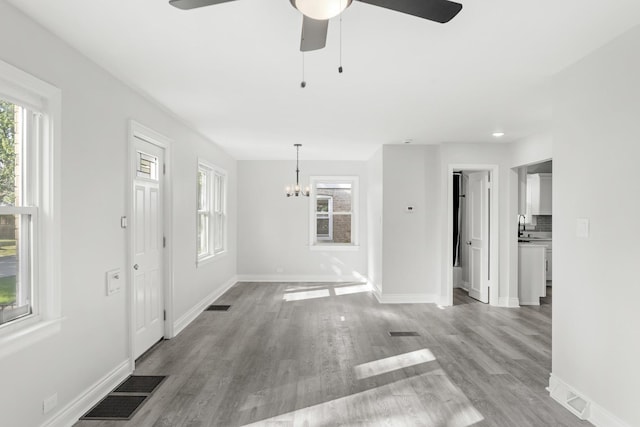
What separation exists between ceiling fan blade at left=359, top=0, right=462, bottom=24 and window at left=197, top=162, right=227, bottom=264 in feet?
15.2

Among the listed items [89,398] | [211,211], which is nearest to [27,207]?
[89,398]

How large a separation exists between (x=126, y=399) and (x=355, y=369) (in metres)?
1.94

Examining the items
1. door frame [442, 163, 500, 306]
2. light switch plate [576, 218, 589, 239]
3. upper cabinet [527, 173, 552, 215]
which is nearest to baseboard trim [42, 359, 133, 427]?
light switch plate [576, 218, 589, 239]

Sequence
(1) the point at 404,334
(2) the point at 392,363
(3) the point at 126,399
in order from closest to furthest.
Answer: (3) the point at 126,399
(2) the point at 392,363
(1) the point at 404,334

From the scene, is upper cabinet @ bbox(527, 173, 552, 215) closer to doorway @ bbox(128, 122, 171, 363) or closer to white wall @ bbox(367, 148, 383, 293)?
white wall @ bbox(367, 148, 383, 293)

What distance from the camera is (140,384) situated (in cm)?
324

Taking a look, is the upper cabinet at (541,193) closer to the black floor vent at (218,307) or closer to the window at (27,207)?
the black floor vent at (218,307)

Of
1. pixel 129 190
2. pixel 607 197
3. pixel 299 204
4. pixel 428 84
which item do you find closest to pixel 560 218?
pixel 607 197

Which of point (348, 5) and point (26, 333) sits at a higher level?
point (348, 5)

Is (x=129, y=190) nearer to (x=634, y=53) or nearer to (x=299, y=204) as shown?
(x=634, y=53)

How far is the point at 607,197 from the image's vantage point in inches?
102

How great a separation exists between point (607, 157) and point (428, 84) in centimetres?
147

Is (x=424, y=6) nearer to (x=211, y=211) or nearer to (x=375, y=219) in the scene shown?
(x=211, y=211)

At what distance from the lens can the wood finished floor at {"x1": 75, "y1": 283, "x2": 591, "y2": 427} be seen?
2734mm
